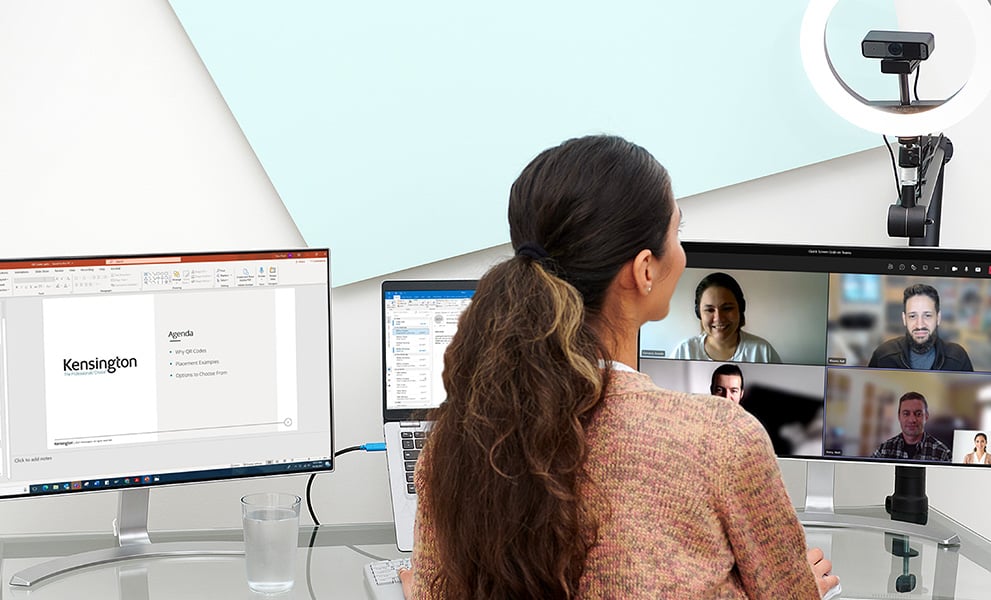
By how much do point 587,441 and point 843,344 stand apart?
0.74 meters

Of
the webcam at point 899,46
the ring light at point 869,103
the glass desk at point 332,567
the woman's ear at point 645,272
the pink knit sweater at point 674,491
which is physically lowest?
the glass desk at point 332,567

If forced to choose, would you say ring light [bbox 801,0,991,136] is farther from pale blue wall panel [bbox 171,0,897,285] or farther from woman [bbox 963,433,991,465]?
woman [bbox 963,433,991,465]

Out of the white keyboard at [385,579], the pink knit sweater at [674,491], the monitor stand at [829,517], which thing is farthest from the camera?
the monitor stand at [829,517]

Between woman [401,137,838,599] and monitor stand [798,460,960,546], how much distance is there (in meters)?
0.66

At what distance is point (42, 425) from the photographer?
139 cm

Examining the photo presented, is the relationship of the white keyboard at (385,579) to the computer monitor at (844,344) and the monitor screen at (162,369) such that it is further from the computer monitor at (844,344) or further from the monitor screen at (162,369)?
the computer monitor at (844,344)

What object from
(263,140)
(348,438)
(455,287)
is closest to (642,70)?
(455,287)

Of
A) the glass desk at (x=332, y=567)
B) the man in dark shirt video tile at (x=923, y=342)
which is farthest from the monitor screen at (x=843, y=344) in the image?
the glass desk at (x=332, y=567)

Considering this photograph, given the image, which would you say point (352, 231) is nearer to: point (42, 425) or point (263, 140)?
point (263, 140)

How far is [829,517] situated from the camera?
162 centimetres

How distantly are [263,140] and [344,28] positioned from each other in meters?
0.21

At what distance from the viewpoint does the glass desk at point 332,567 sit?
139 cm

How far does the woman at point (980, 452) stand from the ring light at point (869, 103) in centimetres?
43

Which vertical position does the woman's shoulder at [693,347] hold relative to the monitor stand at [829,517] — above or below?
above
